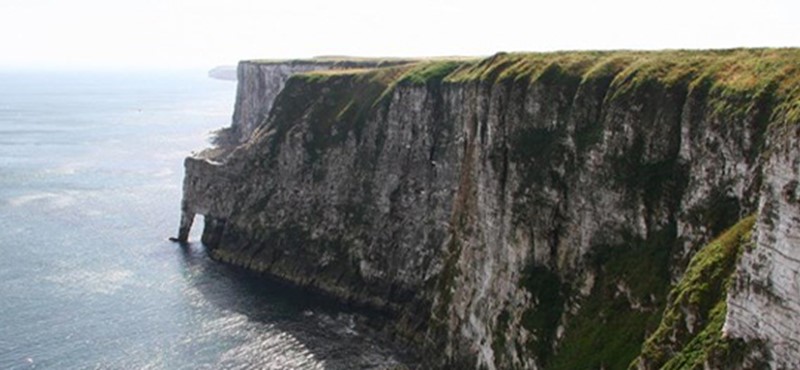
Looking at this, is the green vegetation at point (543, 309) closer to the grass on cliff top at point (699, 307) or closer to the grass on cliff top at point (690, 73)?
the grass on cliff top at point (690, 73)

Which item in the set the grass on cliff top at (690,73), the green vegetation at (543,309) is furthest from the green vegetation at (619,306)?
the grass on cliff top at (690,73)

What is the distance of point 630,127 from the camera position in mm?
74000

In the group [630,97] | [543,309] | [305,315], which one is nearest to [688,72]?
[630,97]

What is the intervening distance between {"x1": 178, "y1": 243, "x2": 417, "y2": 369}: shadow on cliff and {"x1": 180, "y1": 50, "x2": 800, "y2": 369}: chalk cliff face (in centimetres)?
286

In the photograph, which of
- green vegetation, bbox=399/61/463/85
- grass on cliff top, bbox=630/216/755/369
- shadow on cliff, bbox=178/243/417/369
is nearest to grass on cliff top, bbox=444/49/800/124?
grass on cliff top, bbox=630/216/755/369

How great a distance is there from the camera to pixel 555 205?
8012 cm

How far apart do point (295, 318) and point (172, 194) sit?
88520 mm

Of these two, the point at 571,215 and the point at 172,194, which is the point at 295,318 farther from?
the point at 172,194

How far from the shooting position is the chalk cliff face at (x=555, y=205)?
58.2 meters

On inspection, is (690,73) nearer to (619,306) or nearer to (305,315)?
(619,306)

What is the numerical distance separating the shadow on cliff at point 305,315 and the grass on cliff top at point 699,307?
42.9 metres

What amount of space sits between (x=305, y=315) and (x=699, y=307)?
65823 mm

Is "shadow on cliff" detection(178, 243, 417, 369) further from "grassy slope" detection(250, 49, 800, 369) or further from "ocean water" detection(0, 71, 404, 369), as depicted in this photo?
"grassy slope" detection(250, 49, 800, 369)

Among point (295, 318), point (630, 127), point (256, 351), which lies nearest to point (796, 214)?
point (630, 127)
